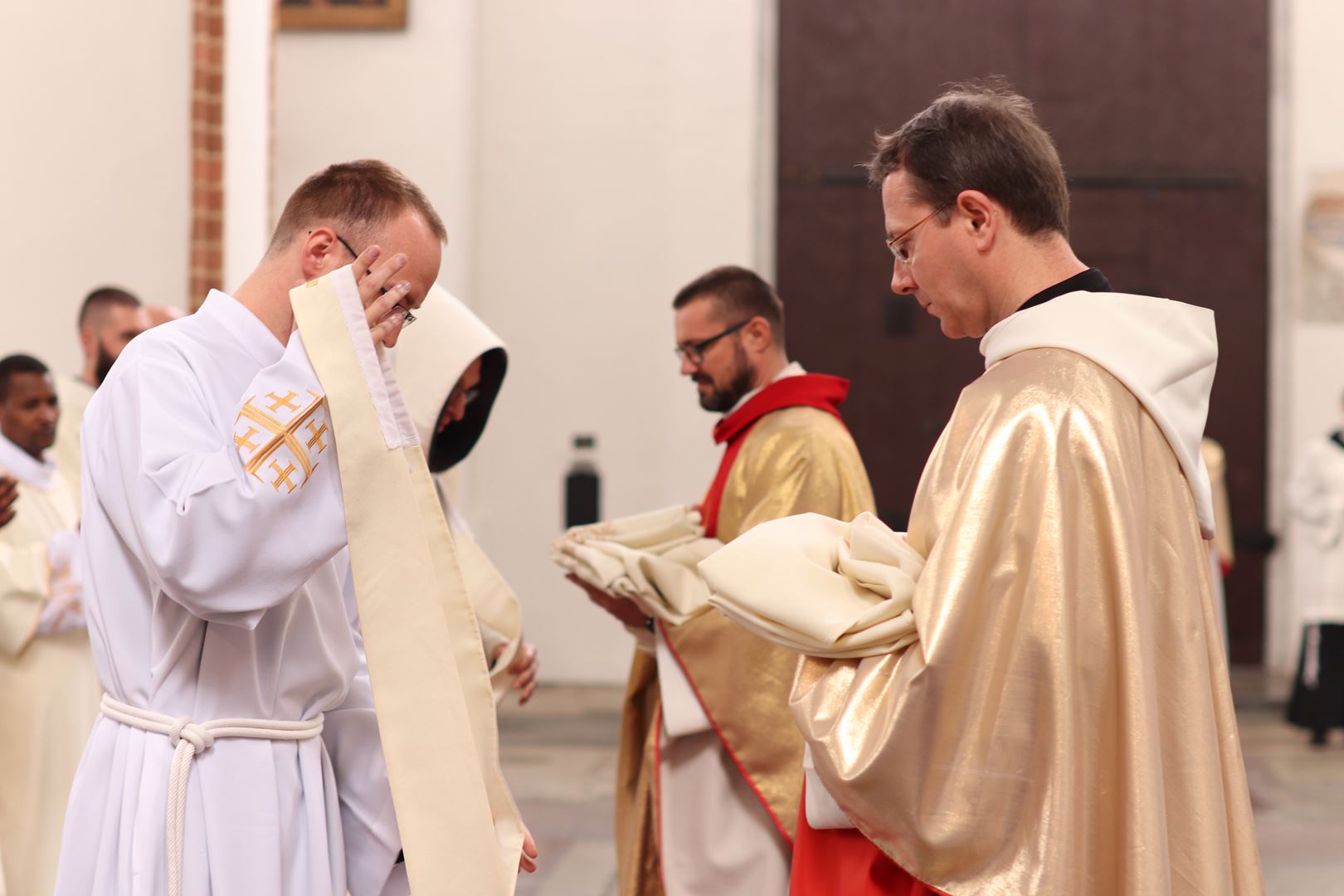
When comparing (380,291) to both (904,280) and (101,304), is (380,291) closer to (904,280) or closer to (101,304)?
(904,280)

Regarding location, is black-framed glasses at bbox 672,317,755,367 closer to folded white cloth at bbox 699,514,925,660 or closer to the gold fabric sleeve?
the gold fabric sleeve

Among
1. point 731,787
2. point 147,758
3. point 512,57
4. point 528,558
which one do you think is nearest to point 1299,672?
point 528,558

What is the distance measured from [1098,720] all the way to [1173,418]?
40cm

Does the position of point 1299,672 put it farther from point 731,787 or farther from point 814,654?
point 814,654

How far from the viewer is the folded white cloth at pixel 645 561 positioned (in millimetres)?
3180

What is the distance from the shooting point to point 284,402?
1.60 m

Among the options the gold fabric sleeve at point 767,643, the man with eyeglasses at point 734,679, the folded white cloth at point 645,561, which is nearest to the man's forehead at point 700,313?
the man with eyeglasses at point 734,679

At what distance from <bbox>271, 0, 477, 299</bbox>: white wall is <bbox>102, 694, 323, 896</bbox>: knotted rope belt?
689 cm

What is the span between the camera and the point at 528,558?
885 centimetres

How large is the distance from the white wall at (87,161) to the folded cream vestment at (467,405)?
2.16 meters

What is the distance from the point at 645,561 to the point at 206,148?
12.1ft

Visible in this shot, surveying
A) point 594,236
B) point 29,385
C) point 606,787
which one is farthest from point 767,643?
point 594,236

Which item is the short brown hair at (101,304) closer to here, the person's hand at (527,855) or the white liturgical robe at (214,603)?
the white liturgical robe at (214,603)

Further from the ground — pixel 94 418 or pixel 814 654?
pixel 94 418
